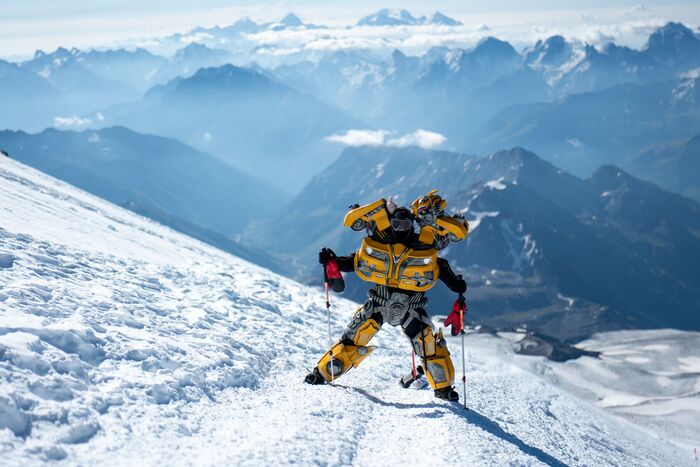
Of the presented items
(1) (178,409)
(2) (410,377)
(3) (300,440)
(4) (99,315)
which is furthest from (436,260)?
(4) (99,315)

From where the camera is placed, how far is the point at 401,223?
1145cm

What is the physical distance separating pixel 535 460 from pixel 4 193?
1950cm

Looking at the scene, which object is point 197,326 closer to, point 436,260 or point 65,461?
point 436,260

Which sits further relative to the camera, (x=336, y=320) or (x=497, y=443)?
(x=336, y=320)

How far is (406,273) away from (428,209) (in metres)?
1.35

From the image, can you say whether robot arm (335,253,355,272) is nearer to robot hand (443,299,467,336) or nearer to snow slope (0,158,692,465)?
robot hand (443,299,467,336)

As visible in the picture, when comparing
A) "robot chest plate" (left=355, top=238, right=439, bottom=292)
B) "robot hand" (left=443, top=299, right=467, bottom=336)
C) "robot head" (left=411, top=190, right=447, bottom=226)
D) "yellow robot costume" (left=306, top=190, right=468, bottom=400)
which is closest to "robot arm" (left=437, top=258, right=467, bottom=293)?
"yellow robot costume" (left=306, top=190, right=468, bottom=400)

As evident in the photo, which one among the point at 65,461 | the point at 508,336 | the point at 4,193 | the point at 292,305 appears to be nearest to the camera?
the point at 65,461

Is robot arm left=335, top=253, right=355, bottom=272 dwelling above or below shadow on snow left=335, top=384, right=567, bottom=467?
above

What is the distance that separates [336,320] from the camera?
20938mm

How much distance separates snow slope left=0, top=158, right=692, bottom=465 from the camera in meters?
7.21

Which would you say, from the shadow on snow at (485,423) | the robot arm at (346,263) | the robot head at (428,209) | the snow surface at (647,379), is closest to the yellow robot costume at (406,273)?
the robot head at (428,209)

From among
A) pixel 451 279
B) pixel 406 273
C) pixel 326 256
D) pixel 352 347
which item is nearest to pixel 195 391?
pixel 352 347

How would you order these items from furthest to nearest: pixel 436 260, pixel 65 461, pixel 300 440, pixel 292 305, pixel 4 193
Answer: pixel 4 193, pixel 292 305, pixel 436 260, pixel 300 440, pixel 65 461
